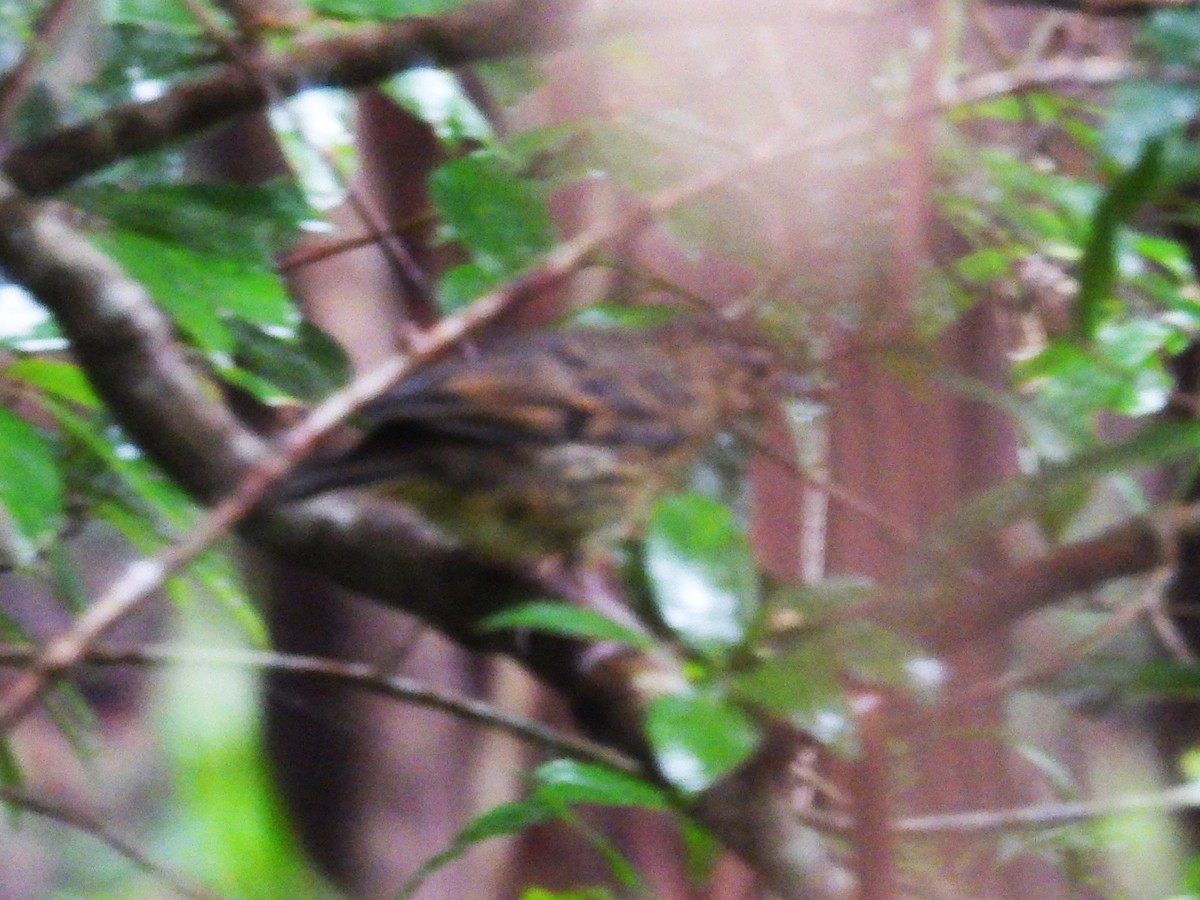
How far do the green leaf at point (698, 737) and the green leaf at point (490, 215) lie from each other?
2.09 ft

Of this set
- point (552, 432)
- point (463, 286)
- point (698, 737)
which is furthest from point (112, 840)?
point (552, 432)

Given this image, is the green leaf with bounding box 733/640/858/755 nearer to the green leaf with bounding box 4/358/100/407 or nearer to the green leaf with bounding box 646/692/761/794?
the green leaf with bounding box 646/692/761/794

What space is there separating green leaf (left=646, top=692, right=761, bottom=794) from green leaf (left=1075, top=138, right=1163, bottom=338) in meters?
0.40

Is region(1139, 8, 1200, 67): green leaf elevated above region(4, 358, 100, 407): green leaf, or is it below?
below

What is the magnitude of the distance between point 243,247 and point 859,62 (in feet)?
1.79

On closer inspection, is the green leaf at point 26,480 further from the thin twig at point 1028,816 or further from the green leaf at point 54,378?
the thin twig at point 1028,816

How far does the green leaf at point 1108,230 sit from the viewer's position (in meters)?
1.06

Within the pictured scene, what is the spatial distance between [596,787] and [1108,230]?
A: 0.49 meters

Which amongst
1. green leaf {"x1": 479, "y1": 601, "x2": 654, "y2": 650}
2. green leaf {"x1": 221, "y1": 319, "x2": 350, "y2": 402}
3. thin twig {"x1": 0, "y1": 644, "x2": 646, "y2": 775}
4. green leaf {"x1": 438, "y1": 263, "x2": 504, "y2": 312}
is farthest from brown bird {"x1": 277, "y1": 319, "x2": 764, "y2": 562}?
green leaf {"x1": 479, "y1": 601, "x2": 654, "y2": 650}

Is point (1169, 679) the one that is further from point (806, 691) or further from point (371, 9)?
point (371, 9)

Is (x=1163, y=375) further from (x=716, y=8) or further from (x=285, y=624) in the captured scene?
(x=285, y=624)

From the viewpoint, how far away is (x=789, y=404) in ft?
5.77

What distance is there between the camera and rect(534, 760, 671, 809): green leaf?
1.00 metres

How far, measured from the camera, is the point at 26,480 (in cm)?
118
